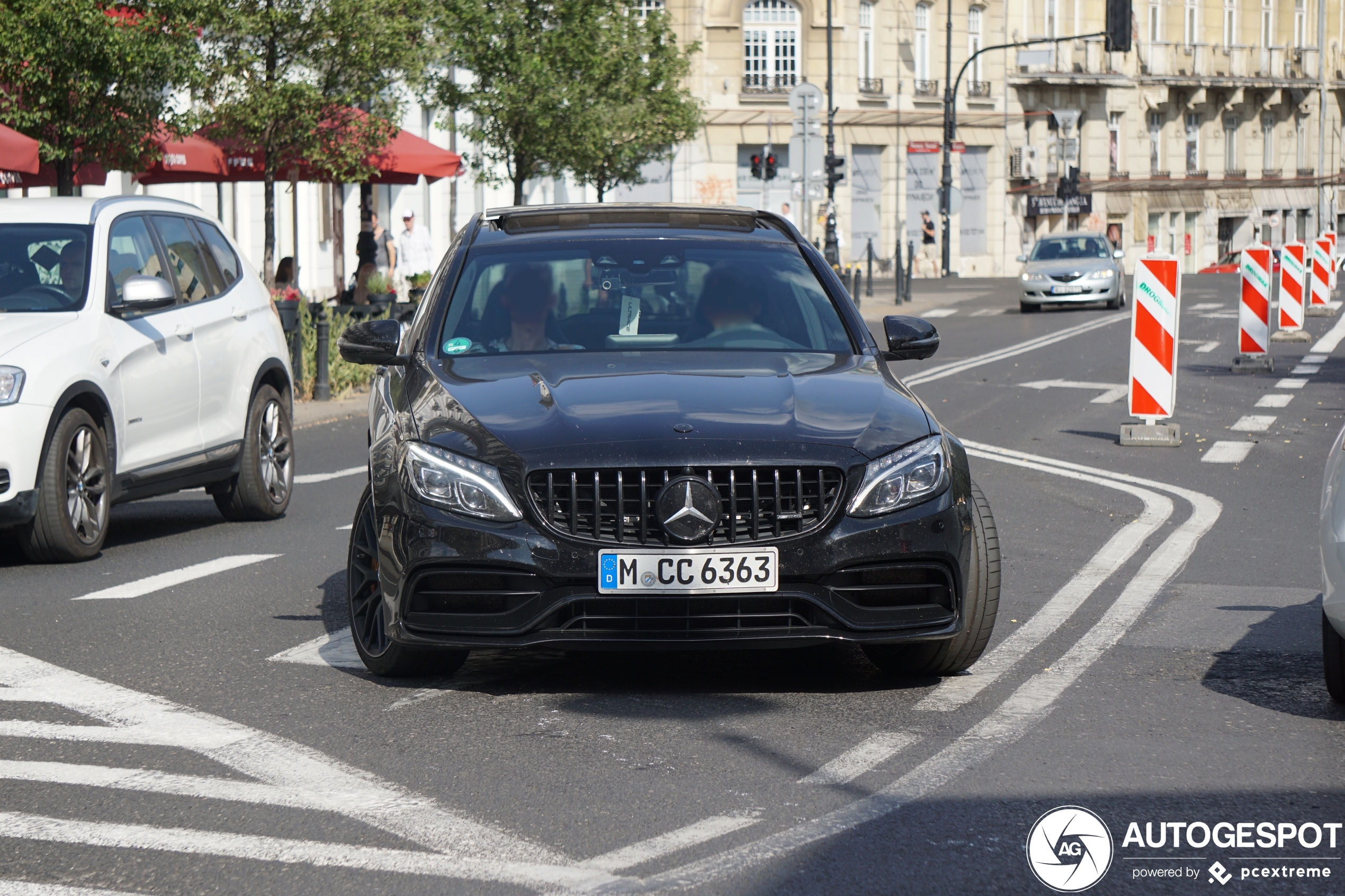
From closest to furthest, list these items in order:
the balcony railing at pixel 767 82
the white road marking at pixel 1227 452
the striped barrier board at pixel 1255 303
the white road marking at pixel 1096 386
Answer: the white road marking at pixel 1227 452
the white road marking at pixel 1096 386
the striped barrier board at pixel 1255 303
the balcony railing at pixel 767 82

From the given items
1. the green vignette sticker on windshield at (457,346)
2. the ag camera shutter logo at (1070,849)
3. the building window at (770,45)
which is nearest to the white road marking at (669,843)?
the ag camera shutter logo at (1070,849)

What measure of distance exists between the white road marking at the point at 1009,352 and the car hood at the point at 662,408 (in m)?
14.2

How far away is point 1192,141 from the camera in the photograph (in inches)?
2970

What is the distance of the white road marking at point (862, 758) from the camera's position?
491 centimetres

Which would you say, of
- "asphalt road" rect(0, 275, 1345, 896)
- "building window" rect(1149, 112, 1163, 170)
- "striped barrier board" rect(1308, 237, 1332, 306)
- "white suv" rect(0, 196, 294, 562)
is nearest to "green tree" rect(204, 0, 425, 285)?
"white suv" rect(0, 196, 294, 562)

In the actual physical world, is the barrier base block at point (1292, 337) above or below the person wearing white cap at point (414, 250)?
below

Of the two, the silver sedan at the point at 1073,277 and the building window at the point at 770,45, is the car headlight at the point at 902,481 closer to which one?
the silver sedan at the point at 1073,277

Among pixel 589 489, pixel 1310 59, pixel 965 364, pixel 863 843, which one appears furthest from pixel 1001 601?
pixel 1310 59

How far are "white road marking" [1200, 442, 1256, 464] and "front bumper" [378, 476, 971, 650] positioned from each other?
8.17 metres

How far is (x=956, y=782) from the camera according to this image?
4859mm

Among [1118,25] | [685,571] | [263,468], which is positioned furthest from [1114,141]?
[685,571]

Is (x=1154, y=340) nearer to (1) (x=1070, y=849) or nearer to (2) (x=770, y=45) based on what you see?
(1) (x=1070, y=849)

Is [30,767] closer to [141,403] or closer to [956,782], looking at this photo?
[956,782]

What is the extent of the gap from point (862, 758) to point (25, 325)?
207 inches
